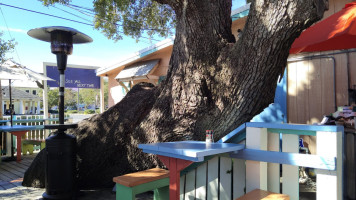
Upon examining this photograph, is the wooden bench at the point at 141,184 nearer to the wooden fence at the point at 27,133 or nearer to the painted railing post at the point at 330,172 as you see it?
the painted railing post at the point at 330,172

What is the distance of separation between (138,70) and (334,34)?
281 inches

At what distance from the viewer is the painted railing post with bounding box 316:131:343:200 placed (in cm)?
182

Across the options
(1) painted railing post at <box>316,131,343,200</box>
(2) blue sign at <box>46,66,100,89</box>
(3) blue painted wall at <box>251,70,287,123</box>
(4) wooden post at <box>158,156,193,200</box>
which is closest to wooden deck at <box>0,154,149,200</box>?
(4) wooden post at <box>158,156,193,200</box>

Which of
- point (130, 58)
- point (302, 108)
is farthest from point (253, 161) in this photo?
point (130, 58)

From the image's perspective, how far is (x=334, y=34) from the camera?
2957mm

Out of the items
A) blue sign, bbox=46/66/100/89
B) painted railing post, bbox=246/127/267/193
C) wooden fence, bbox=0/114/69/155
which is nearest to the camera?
painted railing post, bbox=246/127/267/193

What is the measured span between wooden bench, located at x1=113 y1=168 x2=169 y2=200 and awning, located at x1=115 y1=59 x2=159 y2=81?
6103mm

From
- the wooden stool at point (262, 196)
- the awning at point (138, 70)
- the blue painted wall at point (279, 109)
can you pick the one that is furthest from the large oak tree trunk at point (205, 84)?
the awning at point (138, 70)

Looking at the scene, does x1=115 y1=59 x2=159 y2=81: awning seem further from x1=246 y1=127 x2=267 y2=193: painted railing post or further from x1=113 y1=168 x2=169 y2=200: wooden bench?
x1=246 y1=127 x2=267 y2=193: painted railing post

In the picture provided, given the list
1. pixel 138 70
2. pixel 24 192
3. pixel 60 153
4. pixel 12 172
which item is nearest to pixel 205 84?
pixel 60 153

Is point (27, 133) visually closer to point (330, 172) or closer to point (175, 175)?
point (175, 175)

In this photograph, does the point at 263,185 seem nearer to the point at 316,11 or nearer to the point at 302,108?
the point at 316,11

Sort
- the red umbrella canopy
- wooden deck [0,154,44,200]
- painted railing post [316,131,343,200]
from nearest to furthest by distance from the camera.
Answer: painted railing post [316,131,343,200] → the red umbrella canopy → wooden deck [0,154,44,200]

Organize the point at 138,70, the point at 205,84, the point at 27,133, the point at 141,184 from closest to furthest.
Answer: the point at 141,184 → the point at 205,84 → the point at 27,133 → the point at 138,70
